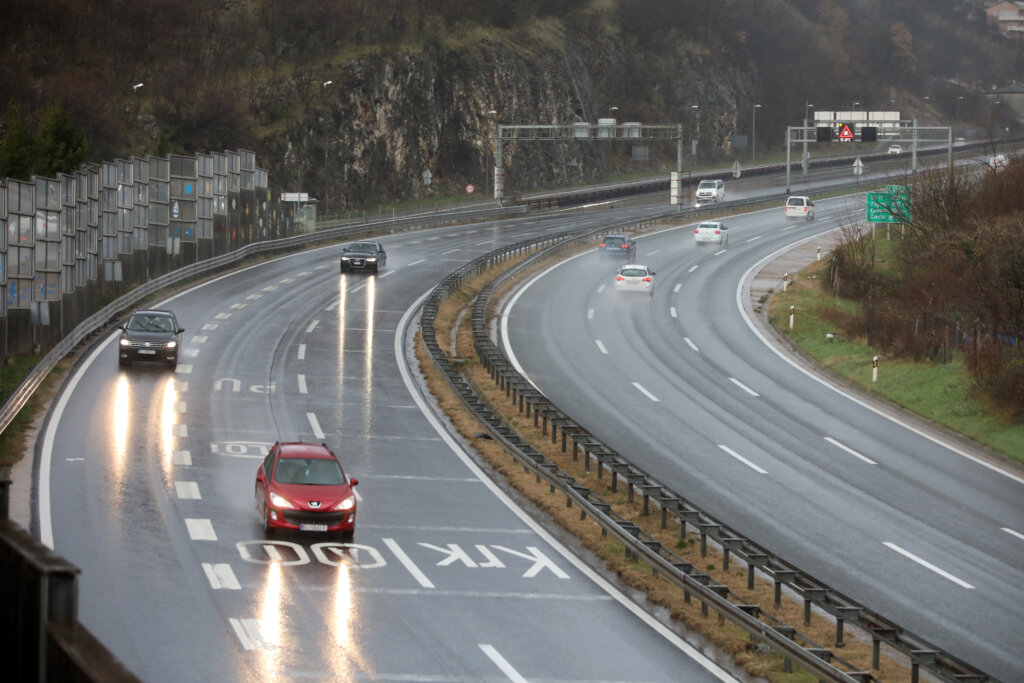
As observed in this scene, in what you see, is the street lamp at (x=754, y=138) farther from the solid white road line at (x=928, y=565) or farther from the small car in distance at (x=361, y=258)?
the solid white road line at (x=928, y=565)

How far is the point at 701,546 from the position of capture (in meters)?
24.5

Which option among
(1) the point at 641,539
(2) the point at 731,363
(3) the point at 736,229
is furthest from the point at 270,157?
(1) the point at 641,539

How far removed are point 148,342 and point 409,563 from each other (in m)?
20.5

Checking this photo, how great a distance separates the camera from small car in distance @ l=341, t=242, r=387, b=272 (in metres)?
67.5

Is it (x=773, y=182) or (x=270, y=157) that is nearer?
(x=270, y=157)

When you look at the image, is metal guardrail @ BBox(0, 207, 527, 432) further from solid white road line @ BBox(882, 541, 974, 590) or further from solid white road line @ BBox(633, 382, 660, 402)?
solid white road line @ BBox(882, 541, 974, 590)

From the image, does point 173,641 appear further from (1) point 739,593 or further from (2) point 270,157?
(2) point 270,157

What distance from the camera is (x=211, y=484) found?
28344mm

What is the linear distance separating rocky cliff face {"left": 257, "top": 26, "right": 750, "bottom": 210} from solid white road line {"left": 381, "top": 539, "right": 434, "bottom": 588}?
79.9 m

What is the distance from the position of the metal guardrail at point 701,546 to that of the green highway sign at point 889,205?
2739cm

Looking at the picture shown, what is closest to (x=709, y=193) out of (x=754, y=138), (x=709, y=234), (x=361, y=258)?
(x=709, y=234)

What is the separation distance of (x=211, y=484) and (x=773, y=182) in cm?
10784

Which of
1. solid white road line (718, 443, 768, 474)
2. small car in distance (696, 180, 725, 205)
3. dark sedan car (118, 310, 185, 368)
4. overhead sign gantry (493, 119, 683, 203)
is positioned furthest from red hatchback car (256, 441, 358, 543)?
small car in distance (696, 180, 725, 205)

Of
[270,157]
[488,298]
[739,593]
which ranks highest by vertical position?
[270,157]
